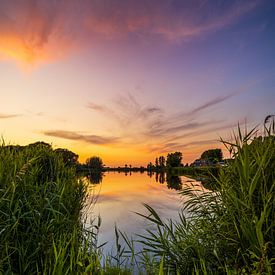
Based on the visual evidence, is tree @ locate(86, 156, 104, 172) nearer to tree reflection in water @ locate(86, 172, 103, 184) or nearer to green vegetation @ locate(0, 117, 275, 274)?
tree reflection in water @ locate(86, 172, 103, 184)

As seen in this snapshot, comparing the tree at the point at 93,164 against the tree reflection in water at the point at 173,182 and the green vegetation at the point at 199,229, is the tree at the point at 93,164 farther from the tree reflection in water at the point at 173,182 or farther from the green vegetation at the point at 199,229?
the tree reflection in water at the point at 173,182

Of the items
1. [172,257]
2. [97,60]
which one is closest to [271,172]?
[172,257]

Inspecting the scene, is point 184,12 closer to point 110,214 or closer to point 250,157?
point 110,214

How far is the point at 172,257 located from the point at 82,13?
15785 millimetres

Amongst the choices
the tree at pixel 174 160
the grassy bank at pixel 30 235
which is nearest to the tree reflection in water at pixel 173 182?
the grassy bank at pixel 30 235

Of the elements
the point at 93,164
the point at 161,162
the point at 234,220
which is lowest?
the point at 234,220

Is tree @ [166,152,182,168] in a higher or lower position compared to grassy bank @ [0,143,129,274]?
higher

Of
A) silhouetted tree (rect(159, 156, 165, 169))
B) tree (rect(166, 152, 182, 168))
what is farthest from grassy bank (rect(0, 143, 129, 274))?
Answer: silhouetted tree (rect(159, 156, 165, 169))

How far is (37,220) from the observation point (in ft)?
17.3

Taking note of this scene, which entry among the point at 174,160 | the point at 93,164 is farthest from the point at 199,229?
the point at 174,160

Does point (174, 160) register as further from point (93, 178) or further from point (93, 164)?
point (93, 164)

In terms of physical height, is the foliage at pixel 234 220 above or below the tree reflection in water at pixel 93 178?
below

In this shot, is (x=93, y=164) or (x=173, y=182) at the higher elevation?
(x=93, y=164)

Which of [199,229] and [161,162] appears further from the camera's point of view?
[161,162]
